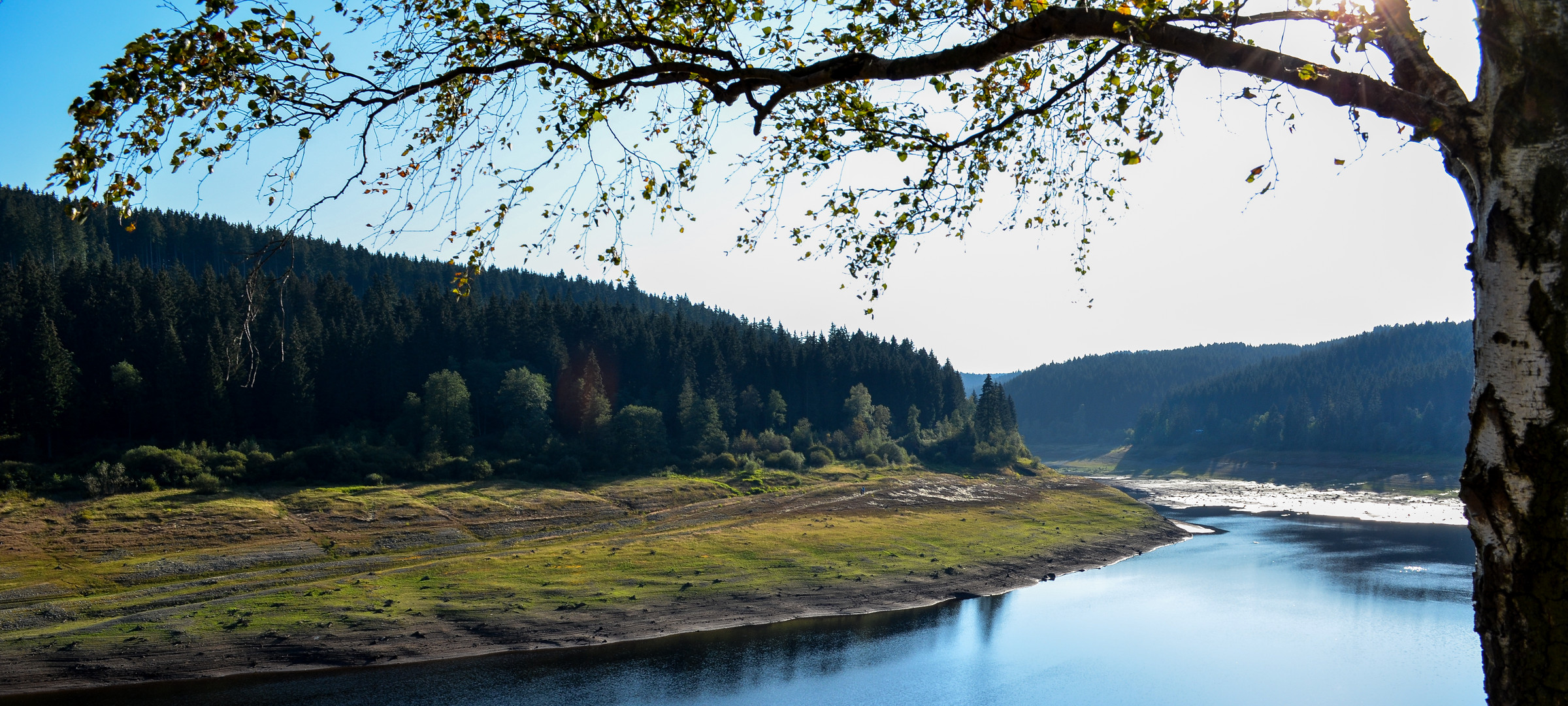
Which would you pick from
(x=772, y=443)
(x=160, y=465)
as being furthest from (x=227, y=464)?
(x=772, y=443)

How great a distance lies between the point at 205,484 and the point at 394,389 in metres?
33.6

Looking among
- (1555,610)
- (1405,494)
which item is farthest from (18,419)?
(1405,494)

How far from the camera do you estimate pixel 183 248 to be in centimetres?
14225

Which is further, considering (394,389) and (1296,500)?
(1296,500)

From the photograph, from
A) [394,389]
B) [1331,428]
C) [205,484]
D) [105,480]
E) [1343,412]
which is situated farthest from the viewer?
[1343,412]

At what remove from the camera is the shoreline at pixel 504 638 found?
1309 inches

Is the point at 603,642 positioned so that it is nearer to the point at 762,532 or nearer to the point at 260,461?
the point at 762,532

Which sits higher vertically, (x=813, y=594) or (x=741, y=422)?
(x=741, y=422)

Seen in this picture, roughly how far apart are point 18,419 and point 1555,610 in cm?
8640

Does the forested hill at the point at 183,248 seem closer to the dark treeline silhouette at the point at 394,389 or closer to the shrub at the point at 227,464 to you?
the dark treeline silhouette at the point at 394,389

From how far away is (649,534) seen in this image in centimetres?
5997

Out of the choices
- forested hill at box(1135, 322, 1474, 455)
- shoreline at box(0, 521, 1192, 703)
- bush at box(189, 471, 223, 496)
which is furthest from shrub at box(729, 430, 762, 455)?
forested hill at box(1135, 322, 1474, 455)

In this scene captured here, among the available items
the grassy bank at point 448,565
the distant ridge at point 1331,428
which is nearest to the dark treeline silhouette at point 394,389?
the grassy bank at point 448,565

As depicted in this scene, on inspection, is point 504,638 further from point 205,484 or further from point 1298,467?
point 1298,467
